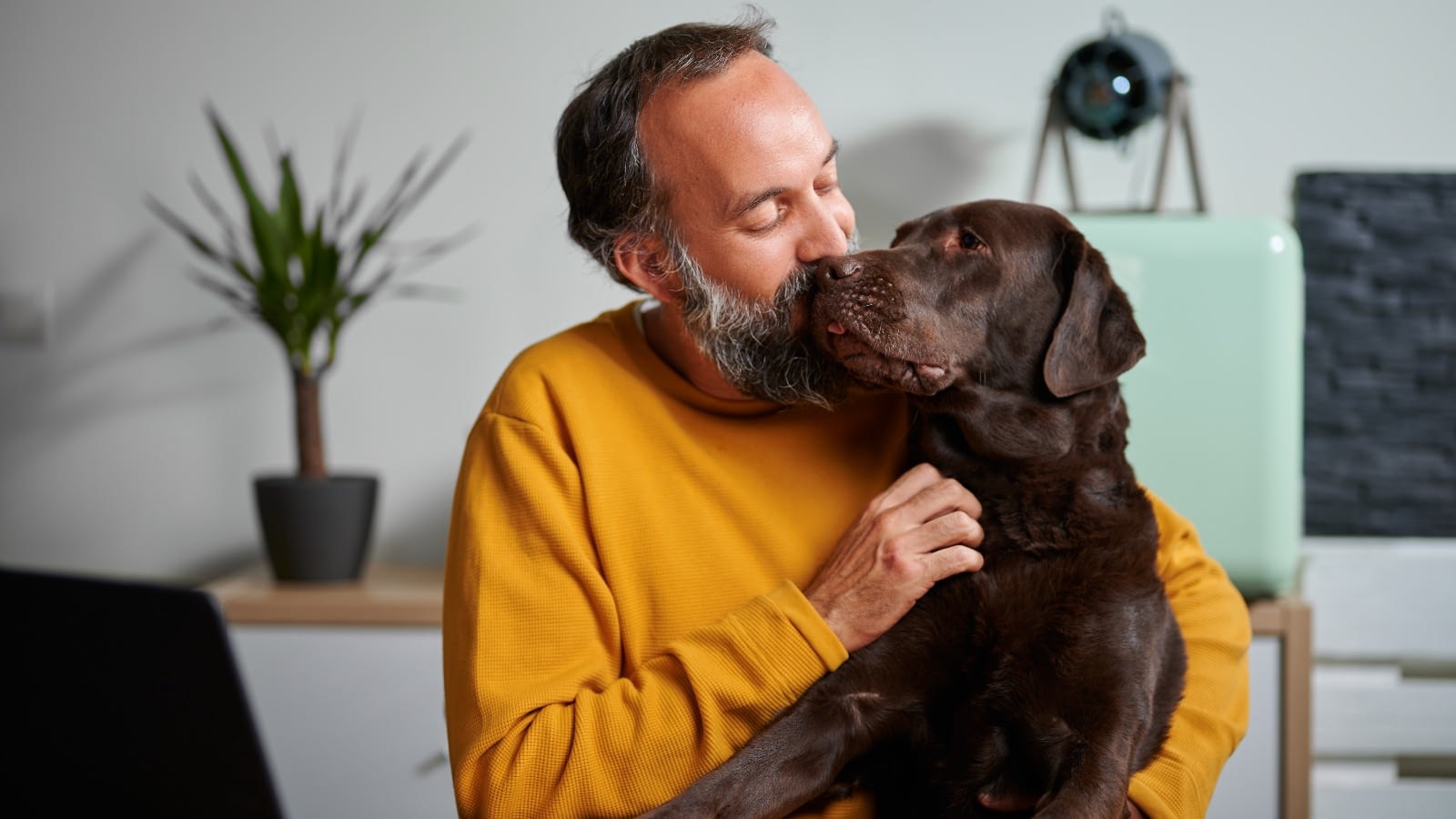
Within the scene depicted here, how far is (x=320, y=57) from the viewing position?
9.02 feet

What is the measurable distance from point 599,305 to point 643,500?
1.34 meters

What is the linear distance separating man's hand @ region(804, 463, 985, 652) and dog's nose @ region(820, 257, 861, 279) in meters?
0.24

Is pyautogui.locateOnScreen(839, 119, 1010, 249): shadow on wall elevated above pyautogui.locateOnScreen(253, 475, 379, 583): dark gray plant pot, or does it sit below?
above

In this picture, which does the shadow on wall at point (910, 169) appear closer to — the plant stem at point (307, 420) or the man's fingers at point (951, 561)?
the plant stem at point (307, 420)

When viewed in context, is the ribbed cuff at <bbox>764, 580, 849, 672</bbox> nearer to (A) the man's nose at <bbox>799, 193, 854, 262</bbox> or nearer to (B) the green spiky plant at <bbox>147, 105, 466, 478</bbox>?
(A) the man's nose at <bbox>799, 193, 854, 262</bbox>

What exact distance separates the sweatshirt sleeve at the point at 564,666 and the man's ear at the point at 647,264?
0.85 ft

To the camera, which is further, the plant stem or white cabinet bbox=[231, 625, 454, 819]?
the plant stem

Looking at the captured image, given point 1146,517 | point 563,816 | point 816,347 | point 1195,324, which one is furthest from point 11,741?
point 1195,324

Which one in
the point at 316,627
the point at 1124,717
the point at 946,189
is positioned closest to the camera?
the point at 1124,717

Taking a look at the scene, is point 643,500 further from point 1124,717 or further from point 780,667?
point 1124,717

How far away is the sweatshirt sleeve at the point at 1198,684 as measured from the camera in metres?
1.28

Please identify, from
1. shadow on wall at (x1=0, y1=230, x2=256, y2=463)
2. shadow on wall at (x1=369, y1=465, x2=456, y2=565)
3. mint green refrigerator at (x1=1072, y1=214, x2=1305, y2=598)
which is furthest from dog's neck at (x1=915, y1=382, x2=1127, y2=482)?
shadow on wall at (x1=0, y1=230, x2=256, y2=463)

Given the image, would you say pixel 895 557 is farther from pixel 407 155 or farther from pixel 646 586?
pixel 407 155

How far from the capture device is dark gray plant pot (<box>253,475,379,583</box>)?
242cm
